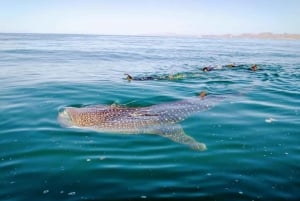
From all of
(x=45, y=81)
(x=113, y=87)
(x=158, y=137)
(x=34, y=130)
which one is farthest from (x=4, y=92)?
(x=158, y=137)

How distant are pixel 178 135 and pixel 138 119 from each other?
1.69 meters

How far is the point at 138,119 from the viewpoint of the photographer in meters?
10.9

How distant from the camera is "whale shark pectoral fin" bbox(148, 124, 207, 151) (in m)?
9.21

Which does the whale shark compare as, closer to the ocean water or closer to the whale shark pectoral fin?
the whale shark pectoral fin

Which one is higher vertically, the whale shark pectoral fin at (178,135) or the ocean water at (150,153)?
the whale shark pectoral fin at (178,135)

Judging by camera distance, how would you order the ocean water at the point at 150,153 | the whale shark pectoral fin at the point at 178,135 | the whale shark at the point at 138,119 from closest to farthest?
the ocean water at the point at 150,153 < the whale shark pectoral fin at the point at 178,135 < the whale shark at the point at 138,119

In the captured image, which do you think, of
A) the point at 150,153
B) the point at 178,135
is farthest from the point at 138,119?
the point at 150,153

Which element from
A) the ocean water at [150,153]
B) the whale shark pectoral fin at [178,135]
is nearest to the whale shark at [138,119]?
the whale shark pectoral fin at [178,135]

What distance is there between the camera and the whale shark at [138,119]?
10055mm

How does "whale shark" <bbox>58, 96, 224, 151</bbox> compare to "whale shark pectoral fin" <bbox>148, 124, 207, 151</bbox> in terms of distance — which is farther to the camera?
"whale shark" <bbox>58, 96, 224, 151</bbox>


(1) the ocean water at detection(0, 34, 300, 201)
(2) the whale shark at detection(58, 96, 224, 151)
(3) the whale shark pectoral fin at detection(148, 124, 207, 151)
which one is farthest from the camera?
(2) the whale shark at detection(58, 96, 224, 151)

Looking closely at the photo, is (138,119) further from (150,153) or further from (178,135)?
(150,153)

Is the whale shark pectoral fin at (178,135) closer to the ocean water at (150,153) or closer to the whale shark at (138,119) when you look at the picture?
the whale shark at (138,119)

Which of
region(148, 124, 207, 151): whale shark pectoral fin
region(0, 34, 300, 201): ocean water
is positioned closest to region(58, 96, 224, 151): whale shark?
region(148, 124, 207, 151): whale shark pectoral fin
